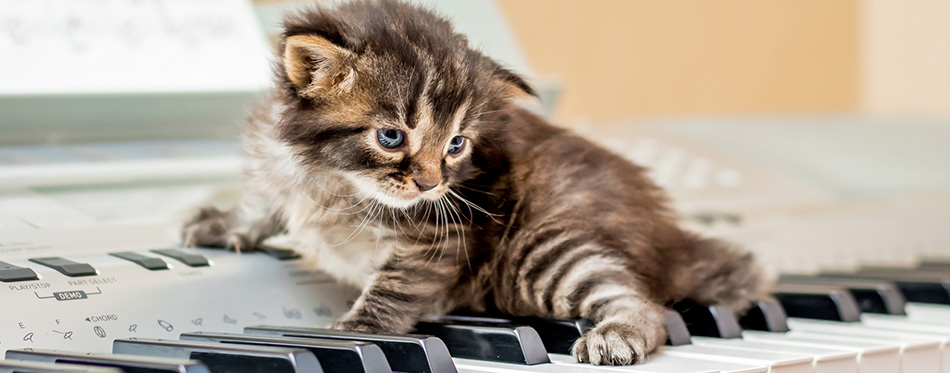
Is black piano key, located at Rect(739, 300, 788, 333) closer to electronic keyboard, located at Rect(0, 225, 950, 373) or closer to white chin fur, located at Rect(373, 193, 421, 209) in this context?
electronic keyboard, located at Rect(0, 225, 950, 373)

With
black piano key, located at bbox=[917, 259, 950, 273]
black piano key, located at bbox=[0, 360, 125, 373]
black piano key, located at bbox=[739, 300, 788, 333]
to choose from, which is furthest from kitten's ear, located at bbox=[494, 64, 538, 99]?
black piano key, located at bbox=[917, 259, 950, 273]

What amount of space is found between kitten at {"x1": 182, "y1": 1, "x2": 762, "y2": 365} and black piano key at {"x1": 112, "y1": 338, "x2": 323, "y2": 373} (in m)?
0.28

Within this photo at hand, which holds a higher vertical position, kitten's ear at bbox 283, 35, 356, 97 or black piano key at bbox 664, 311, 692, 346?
kitten's ear at bbox 283, 35, 356, 97

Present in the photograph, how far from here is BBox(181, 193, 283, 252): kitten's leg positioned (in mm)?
1197

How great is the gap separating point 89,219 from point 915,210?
175 cm

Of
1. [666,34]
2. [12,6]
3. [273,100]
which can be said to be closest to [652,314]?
[273,100]

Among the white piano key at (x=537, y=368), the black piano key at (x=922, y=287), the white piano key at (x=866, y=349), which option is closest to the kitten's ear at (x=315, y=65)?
the white piano key at (x=537, y=368)

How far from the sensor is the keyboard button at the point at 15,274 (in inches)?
35.3

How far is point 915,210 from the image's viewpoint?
2.04 metres

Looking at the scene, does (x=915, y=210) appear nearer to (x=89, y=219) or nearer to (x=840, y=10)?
(x=840, y=10)

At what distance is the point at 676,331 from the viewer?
113 centimetres

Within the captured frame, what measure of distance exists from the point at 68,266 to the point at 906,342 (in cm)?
101

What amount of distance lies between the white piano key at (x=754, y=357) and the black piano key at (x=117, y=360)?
553 millimetres

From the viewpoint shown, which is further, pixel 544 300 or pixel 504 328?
pixel 544 300
